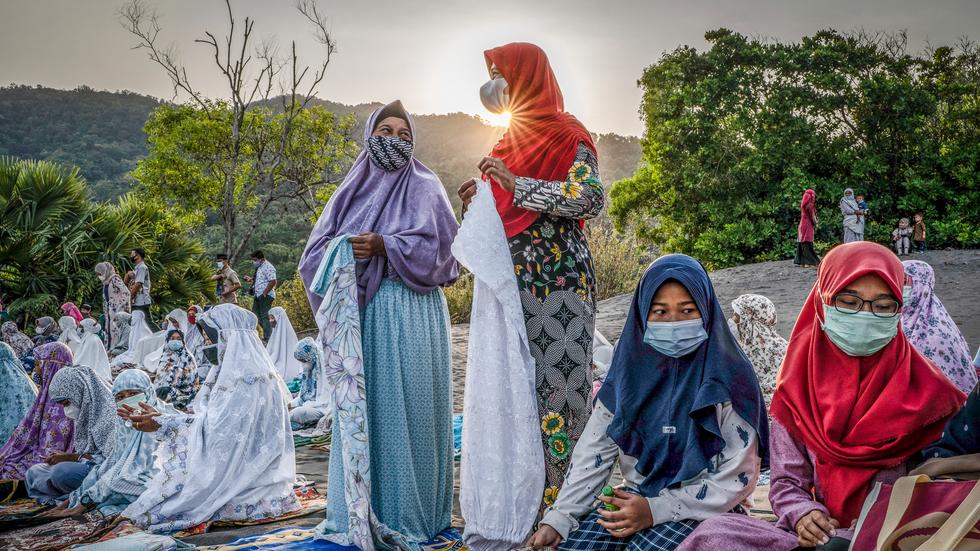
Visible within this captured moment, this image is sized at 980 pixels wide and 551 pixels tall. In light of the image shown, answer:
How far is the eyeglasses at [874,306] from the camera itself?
6.74 ft

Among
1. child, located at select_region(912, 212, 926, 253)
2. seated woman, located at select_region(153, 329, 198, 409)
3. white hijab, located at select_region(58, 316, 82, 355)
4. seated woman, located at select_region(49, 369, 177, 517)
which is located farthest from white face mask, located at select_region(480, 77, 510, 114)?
child, located at select_region(912, 212, 926, 253)

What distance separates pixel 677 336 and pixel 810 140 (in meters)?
17.6

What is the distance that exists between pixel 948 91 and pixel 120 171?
3233cm

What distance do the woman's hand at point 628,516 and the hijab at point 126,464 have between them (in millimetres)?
3105

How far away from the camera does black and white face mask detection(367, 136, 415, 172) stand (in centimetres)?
348

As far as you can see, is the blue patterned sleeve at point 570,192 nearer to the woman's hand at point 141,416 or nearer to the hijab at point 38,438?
the woman's hand at point 141,416

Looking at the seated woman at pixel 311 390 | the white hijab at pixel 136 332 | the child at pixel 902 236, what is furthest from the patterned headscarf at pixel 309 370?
the child at pixel 902 236

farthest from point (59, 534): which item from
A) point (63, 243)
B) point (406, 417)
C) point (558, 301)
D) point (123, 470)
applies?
point (63, 243)

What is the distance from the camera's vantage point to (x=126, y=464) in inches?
169

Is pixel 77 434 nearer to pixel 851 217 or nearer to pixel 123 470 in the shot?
pixel 123 470

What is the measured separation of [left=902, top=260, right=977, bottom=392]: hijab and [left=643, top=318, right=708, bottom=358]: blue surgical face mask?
1558 millimetres

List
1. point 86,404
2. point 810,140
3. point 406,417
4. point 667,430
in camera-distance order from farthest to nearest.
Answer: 1. point 810,140
2. point 86,404
3. point 406,417
4. point 667,430

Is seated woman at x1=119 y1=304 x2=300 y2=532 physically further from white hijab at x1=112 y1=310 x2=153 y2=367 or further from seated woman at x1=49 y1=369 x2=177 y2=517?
white hijab at x1=112 y1=310 x2=153 y2=367

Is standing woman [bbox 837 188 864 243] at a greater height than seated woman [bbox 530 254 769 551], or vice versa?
standing woman [bbox 837 188 864 243]
